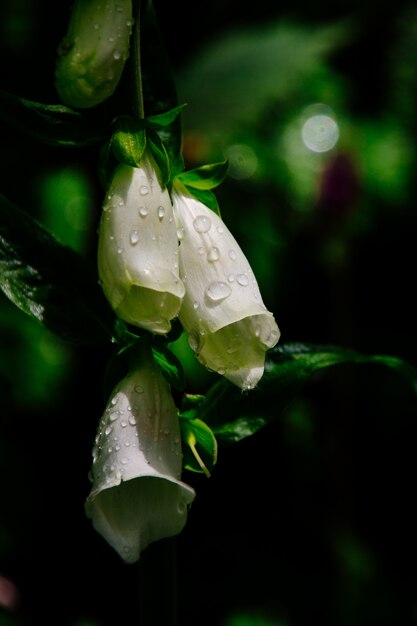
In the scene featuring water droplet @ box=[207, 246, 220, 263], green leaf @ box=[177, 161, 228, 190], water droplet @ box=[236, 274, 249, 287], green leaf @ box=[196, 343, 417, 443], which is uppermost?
green leaf @ box=[177, 161, 228, 190]

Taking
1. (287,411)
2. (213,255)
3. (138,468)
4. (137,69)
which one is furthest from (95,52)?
(287,411)

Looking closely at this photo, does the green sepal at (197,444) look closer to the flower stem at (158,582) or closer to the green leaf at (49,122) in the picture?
the flower stem at (158,582)

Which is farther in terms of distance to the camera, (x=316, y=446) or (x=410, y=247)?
(x=410, y=247)

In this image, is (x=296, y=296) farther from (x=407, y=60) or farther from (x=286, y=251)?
(x=407, y=60)

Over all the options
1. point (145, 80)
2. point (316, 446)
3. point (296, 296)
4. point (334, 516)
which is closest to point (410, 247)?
point (296, 296)

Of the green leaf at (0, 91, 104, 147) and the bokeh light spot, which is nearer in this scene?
the green leaf at (0, 91, 104, 147)

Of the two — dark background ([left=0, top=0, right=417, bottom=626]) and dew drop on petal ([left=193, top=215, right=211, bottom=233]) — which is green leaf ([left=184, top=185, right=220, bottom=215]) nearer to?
dew drop on petal ([left=193, top=215, right=211, bottom=233])

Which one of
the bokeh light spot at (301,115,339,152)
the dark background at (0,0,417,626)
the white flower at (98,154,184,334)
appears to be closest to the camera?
the white flower at (98,154,184,334)

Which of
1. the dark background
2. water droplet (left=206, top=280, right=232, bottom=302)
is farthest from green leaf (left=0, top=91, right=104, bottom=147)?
the dark background
